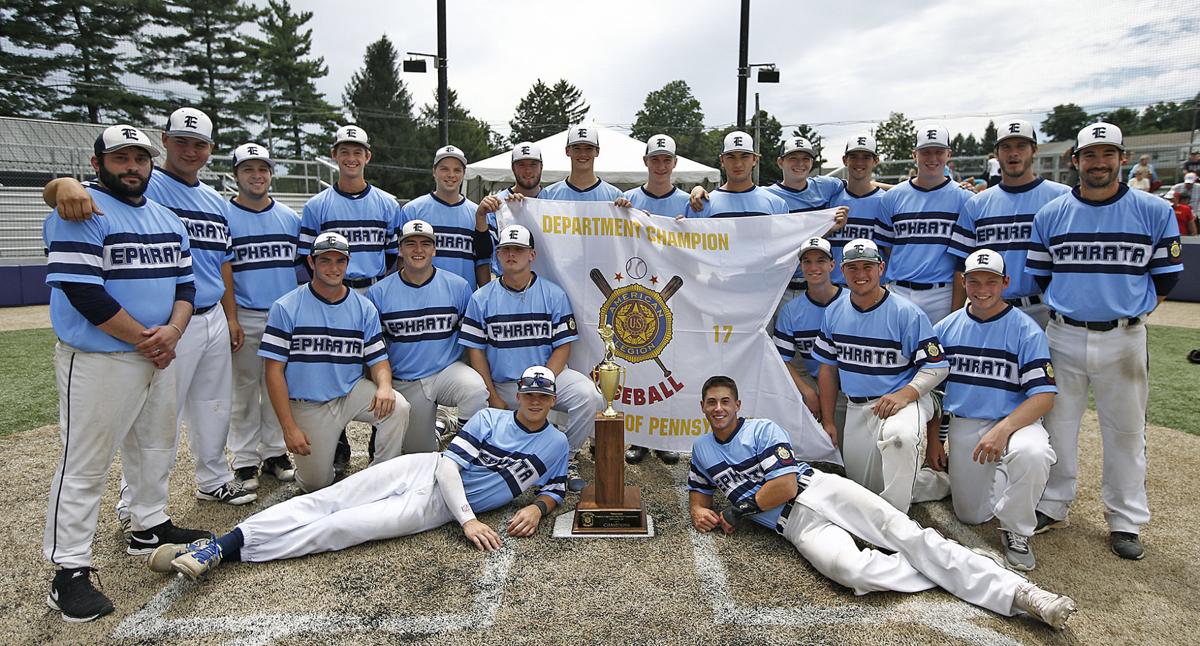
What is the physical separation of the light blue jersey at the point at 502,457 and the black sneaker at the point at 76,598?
1968 millimetres

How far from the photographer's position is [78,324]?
3756mm

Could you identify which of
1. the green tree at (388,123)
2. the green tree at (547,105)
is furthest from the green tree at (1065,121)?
the green tree at (547,105)

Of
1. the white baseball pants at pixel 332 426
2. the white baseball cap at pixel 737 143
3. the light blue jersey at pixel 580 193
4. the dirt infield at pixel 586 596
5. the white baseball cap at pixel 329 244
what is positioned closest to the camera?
the dirt infield at pixel 586 596

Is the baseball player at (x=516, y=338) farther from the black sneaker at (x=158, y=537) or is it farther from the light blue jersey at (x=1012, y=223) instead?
the light blue jersey at (x=1012, y=223)

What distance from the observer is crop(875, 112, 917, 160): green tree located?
47406 mm

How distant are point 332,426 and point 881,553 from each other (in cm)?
382

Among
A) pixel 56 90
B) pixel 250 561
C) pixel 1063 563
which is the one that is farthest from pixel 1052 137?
pixel 56 90

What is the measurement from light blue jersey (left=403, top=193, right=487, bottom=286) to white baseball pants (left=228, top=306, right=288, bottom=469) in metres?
1.48

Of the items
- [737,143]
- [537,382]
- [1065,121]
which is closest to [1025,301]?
[737,143]

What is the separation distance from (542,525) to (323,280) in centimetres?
237

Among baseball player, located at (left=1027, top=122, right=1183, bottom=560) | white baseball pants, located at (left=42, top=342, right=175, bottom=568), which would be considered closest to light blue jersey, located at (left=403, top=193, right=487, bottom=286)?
white baseball pants, located at (left=42, top=342, right=175, bottom=568)

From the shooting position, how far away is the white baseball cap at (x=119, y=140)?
384 cm

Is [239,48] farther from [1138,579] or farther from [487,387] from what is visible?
[1138,579]

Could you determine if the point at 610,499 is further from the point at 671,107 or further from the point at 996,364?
the point at 671,107
